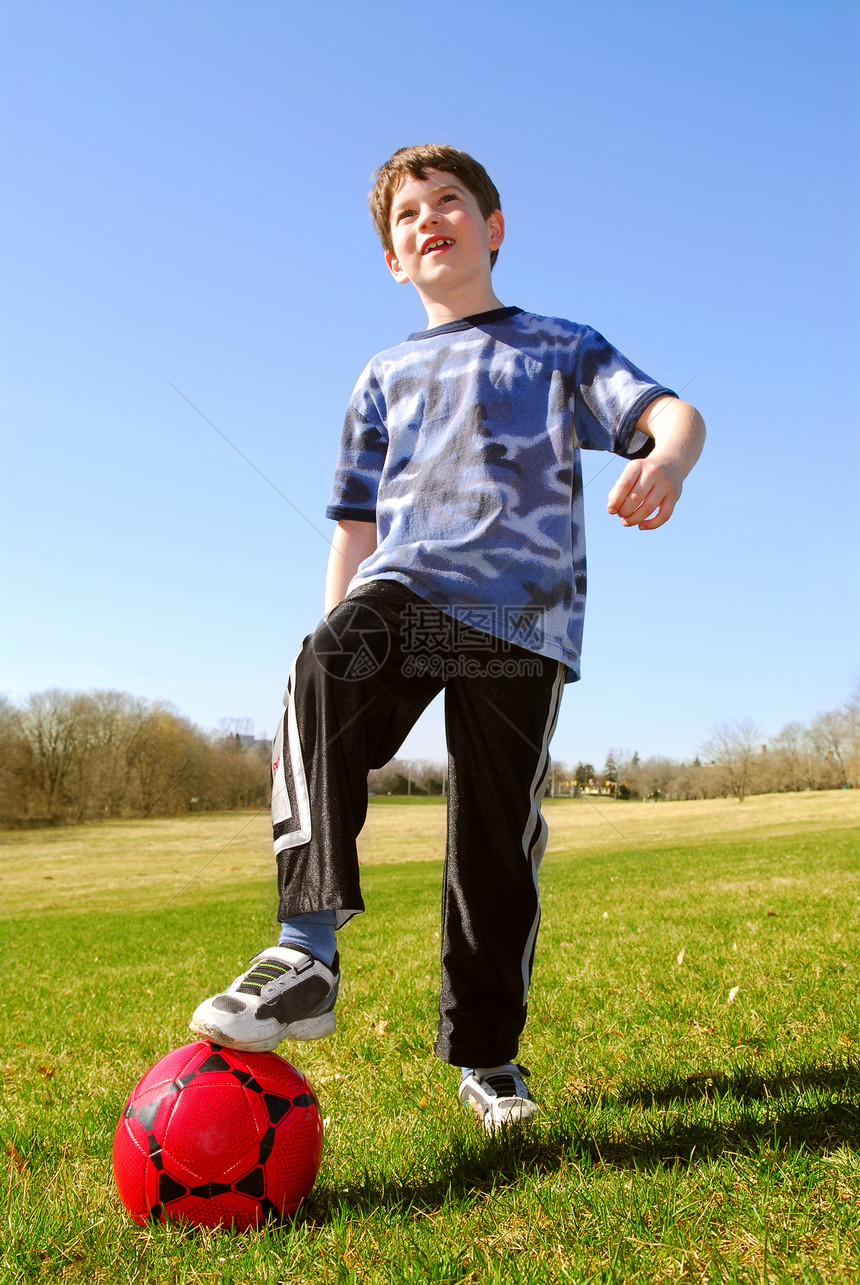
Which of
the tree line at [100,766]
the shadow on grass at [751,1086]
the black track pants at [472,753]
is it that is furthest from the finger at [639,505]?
the tree line at [100,766]

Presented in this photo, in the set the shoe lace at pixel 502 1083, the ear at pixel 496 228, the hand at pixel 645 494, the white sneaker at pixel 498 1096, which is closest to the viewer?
the hand at pixel 645 494

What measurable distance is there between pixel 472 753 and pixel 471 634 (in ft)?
1.21

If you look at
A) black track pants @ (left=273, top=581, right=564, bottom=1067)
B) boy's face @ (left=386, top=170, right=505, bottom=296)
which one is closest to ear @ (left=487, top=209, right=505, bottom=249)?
boy's face @ (left=386, top=170, right=505, bottom=296)

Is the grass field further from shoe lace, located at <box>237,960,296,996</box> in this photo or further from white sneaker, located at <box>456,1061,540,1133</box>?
shoe lace, located at <box>237,960,296,996</box>

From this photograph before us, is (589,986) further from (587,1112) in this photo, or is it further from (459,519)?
(459,519)

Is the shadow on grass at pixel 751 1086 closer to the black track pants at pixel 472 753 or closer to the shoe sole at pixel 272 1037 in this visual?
the black track pants at pixel 472 753

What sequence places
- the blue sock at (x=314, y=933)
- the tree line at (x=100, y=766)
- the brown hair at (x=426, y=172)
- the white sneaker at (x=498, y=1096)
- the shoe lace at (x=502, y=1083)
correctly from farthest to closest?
1. the tree line at (x=100, y=766)
2. the brown hair at (x=426, y=172)
3. the shoe lace at (x=502, y=1083)
4. the white sneaker at (x=498, y=1096)
5. the blue sock at (x=314, y=933)

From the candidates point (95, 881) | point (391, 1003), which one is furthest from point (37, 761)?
point (391, 1003)

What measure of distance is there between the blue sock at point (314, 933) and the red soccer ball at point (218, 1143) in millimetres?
329

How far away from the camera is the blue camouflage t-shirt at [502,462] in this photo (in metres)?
2.54

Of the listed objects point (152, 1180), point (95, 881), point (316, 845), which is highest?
point (316, 845)

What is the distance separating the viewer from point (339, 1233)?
1880 millimetres

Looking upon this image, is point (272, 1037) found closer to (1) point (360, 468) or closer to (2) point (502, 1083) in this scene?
(2) point (502, 1083)

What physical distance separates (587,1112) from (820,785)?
74.6m
